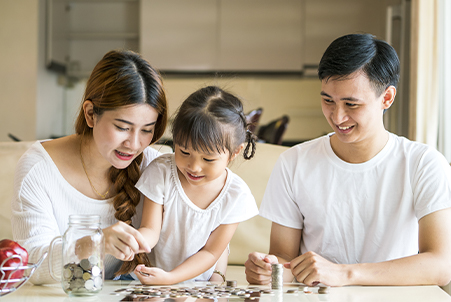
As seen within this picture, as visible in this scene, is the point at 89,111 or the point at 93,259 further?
the point at 89,111

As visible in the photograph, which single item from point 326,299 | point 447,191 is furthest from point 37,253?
point 447,191

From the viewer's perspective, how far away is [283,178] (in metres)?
1.61

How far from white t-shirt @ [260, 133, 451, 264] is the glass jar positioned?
0.71m

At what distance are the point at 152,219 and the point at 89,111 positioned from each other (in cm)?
37

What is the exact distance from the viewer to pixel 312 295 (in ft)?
3.60

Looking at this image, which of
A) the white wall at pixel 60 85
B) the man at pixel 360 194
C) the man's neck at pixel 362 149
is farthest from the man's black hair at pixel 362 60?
the white wall at pixel 60 85

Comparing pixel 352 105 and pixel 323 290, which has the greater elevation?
pixel 352 105

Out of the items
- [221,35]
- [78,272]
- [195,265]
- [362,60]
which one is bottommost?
[195,265]

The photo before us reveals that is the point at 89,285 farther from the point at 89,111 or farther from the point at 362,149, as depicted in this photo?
the point at 362,149

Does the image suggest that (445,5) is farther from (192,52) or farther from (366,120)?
(192,52)

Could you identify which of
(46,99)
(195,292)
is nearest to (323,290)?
(195,292)

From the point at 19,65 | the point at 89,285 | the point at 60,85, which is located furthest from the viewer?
the point at 60,85

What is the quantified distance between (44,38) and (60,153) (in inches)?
164

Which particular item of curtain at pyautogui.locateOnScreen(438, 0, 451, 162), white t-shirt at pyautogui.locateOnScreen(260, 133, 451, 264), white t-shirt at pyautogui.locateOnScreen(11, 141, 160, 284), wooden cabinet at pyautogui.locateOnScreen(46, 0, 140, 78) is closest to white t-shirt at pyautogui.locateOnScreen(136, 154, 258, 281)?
white t-shirt at pyautogui.locateOnScreen(11, 141, 160, 284)
